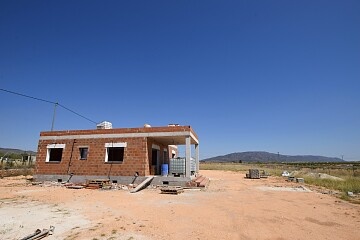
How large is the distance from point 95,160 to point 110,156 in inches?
94.5

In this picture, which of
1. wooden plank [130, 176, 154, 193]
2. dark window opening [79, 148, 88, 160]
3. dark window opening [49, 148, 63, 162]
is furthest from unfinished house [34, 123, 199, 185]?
dark window opening [49, 148, 63, 162]

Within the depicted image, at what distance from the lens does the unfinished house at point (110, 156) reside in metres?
17.1

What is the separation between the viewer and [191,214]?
8.81 m

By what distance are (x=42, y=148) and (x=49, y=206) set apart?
11465mm

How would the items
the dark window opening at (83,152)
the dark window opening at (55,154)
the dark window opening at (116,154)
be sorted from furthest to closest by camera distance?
1. the dark window opening at (55,154)
2. the dark window opening at (116,154)
3. the dark window opening at (83,152)

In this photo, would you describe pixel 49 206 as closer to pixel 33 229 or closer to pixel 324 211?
pixel 33 229

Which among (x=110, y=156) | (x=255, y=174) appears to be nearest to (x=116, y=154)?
(x=110, y=156)

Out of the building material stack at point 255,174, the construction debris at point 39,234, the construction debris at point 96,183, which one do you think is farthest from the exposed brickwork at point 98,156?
the building material stack at point 255,174

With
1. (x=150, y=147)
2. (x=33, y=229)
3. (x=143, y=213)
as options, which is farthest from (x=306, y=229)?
(x=150, y=147)

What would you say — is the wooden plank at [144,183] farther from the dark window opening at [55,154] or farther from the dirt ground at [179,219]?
the dark window opening at [55,154]

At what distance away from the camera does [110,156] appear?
2059cm

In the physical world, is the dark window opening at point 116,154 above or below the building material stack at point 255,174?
above

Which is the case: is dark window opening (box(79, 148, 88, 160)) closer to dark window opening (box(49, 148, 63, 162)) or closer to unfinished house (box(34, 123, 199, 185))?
unfinished house (box(34, 123, 199, 185))

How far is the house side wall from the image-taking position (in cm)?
1730
